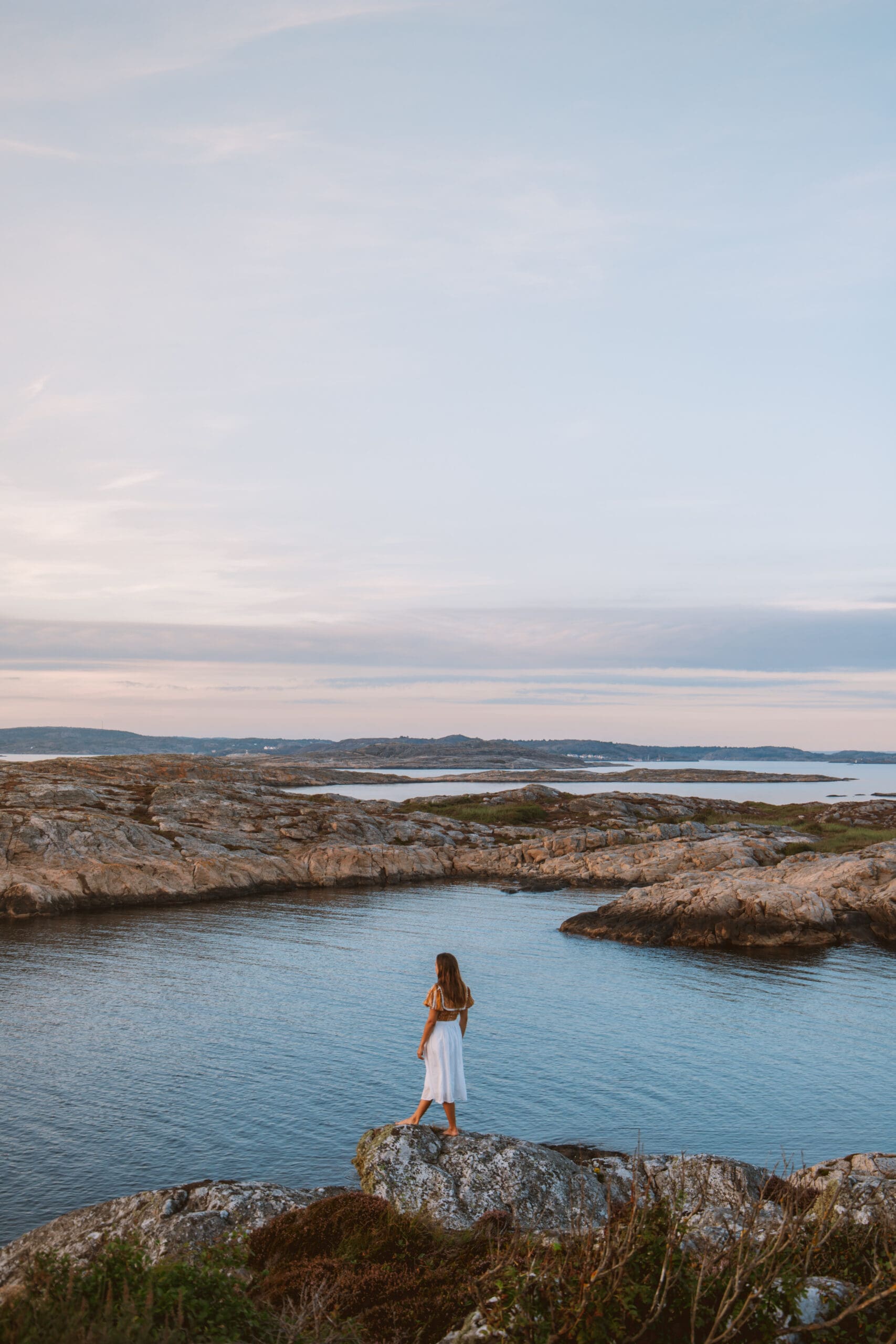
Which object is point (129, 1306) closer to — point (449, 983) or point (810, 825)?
point (449, 983)

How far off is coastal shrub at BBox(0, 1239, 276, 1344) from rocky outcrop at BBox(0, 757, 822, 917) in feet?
168

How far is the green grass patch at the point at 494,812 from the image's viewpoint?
101 meters

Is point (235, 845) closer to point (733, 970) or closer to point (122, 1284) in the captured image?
point (733, 970)

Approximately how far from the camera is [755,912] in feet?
171

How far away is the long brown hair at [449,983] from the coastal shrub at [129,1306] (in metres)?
6.07

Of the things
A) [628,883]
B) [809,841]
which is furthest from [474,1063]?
[809,841]

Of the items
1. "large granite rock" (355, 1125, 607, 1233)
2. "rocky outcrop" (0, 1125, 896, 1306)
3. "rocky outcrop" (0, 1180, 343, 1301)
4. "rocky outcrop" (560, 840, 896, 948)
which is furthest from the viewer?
"rocky outcrop" (560, 840, 896, 948)

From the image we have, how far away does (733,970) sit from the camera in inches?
1759

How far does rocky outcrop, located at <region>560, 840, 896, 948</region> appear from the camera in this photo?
51.0 meters

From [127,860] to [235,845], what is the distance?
12.1m

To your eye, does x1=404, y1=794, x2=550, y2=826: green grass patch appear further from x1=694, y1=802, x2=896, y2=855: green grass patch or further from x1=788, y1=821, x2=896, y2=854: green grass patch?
x1=788, y1=821, x2=896, y2=854: green grass patch

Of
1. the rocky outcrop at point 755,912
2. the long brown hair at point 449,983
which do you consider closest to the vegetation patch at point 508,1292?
the long brown hair at point 449,983

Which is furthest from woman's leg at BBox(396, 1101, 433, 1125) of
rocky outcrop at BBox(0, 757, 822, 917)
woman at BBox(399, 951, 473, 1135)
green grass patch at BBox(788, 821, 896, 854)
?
green grass patch at BBox(788, 821, 896, 854)

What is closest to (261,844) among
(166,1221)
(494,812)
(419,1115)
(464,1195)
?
(494,812)
